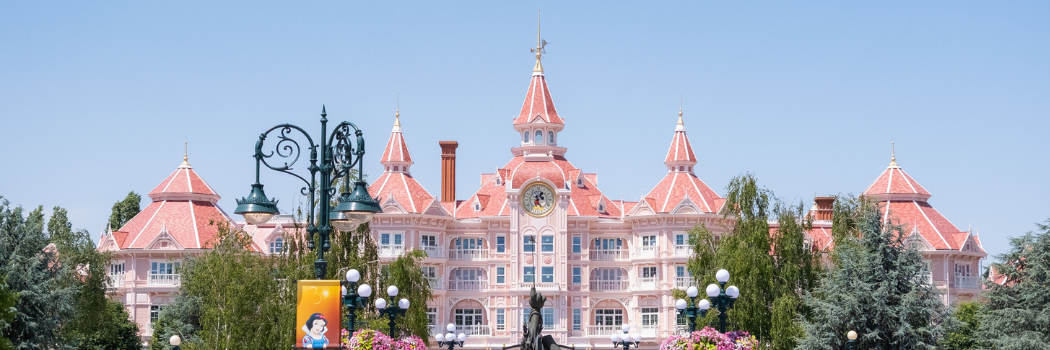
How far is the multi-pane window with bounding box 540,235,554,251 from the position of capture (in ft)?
285

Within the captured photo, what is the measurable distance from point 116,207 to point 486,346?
121 ft

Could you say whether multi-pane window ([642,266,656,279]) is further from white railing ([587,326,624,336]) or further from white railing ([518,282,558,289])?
white railing ([518,282,558,289])

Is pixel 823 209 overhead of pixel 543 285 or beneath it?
overhead

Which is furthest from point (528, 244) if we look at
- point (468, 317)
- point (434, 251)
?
point (468, 317)

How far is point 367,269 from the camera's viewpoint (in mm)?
61750

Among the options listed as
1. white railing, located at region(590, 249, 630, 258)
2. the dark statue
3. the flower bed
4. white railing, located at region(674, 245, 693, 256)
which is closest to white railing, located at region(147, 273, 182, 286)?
white railing, located at region(590, 249, 630, 258)

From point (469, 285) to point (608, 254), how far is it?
8857 millimetres

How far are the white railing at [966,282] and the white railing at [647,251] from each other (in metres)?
19.1

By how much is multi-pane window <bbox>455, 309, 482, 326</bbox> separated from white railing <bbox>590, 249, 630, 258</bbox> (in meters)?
7.99

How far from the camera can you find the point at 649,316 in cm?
8756

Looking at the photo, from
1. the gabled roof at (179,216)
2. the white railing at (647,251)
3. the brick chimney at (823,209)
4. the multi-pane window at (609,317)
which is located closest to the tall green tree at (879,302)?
the white railing at (647,251)

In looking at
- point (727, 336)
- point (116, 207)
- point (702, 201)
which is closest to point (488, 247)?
point (702, 201)

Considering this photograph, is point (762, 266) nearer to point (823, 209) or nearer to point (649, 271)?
point (649, 271)

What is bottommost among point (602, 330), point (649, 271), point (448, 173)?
point (602, 330)
